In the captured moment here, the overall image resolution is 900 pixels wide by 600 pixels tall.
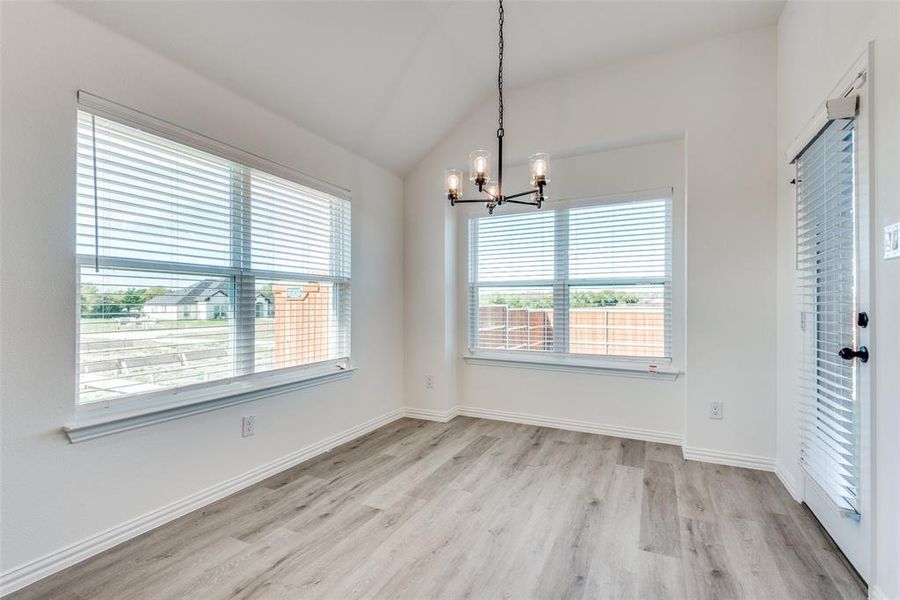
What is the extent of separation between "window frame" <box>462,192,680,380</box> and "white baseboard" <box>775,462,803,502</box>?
882 millimetres

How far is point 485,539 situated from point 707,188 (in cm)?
285

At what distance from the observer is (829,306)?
2025mm

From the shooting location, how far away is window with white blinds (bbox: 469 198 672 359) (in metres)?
3.47

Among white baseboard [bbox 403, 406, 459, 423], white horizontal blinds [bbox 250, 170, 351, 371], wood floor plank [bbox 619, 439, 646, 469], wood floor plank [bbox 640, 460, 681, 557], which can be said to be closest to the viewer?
wood floor plank [bbox 640, 460, 681, 557]

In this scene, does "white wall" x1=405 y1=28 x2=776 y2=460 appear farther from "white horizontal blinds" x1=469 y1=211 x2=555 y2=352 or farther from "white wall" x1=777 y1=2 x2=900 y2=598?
"white wall" x1=777 y1=2 x2=900 y2=598

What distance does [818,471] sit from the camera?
209cm

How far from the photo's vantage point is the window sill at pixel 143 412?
1872 millimetres

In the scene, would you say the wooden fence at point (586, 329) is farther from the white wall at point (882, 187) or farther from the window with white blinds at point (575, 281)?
the white wall at point (882, 187)

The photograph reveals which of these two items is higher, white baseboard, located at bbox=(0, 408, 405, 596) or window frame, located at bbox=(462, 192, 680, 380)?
window frame, located at bbox=(462, 192, 680, 380)

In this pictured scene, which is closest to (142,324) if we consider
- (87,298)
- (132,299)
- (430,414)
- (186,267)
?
(132,299)

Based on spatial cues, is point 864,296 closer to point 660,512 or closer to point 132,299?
point 660,512

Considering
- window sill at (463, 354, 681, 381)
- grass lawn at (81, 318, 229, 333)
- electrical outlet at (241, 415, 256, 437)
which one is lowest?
electrical outlet at (241, 415, 256, 437)

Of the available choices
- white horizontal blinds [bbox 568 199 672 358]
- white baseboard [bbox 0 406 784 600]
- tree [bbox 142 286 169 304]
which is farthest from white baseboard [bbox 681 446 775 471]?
tree [bbox 142 286 169 304]

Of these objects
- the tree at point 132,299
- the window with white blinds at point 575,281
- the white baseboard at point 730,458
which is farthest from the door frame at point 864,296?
the tree at point 132,299
